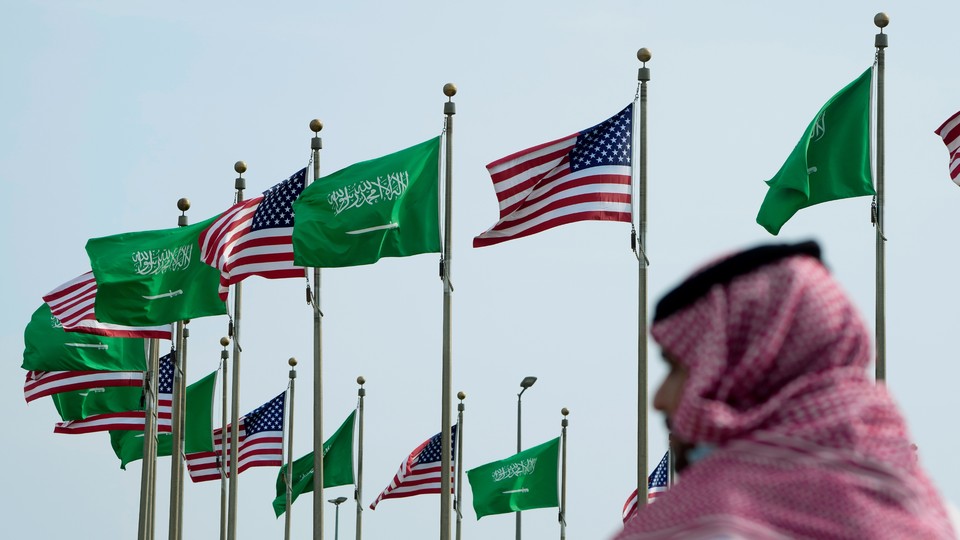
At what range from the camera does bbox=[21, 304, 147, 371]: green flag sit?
28328 millimetres

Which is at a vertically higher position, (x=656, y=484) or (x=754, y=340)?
(x=754, y=340)

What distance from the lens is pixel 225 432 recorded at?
1409 inches

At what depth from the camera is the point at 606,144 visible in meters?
18.6

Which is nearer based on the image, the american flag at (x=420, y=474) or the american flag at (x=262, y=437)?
the american flag at (x=420, y=474)

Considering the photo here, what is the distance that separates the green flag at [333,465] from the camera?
1462 inches

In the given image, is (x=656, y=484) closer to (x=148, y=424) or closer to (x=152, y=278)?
(x=148, y=424)

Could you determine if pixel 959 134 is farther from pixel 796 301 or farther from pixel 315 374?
pixel 796 301

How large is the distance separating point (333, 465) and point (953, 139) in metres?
21.5

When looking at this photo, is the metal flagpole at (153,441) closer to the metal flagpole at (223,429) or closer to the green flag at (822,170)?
the metal flagpole at (223,429)

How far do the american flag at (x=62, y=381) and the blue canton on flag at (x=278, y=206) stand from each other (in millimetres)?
7372


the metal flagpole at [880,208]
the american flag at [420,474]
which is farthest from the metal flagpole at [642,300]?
the american flag at [420,474]

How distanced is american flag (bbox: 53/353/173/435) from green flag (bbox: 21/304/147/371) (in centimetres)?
230

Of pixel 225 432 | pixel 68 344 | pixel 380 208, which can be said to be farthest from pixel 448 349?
pixel 225 432

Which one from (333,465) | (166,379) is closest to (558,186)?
(166,379)
